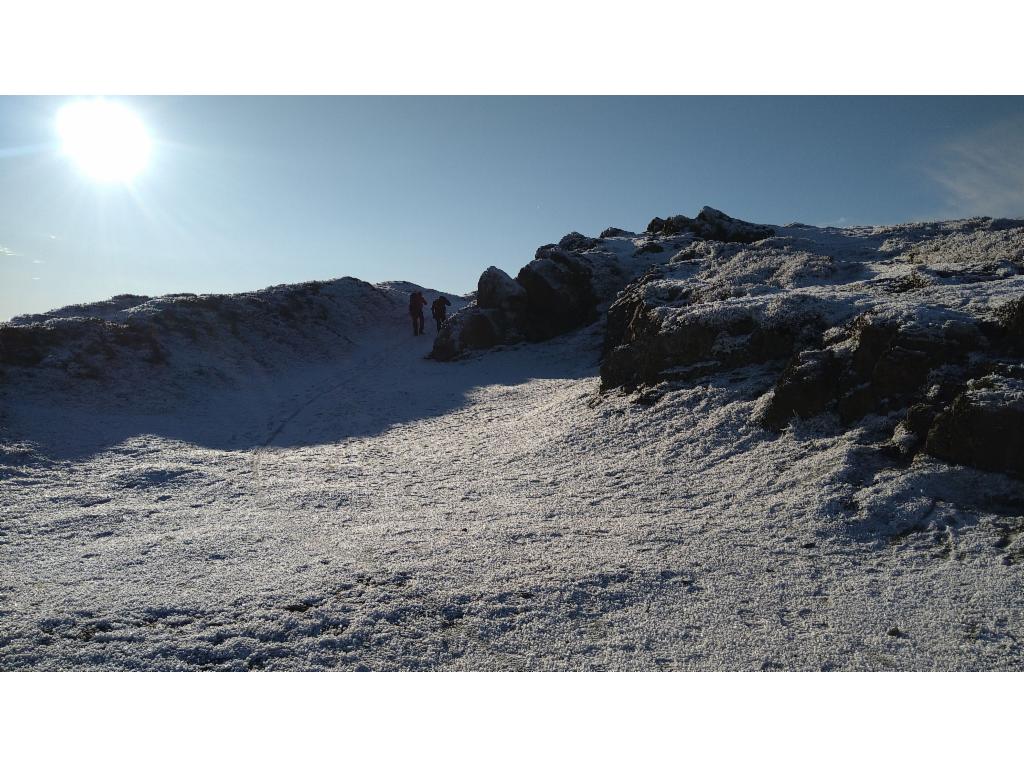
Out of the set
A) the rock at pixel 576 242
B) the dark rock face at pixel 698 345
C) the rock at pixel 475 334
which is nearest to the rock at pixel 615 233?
the rock at pixel 576 242

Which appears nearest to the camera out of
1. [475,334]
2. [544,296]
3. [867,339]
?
[867,339]

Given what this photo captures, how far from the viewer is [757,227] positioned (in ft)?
95.7

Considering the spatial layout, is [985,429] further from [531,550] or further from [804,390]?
[531,550]

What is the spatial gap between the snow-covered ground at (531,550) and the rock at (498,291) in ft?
43.5

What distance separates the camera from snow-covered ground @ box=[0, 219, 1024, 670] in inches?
191

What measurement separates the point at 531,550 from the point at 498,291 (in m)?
20.3

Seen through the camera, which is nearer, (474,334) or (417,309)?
(474,334)

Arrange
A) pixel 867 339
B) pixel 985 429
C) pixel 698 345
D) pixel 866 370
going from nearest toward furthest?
1. pixel 985 429
2. pixel 866 370
3. pixel 867 339
4. pixel 698 345

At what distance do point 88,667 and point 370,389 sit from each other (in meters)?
16.4

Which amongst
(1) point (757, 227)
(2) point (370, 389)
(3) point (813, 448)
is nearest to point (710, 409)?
(3) point (813, 448)

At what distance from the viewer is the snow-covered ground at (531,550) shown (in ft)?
16.0

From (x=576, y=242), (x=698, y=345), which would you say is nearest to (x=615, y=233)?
(x=576, y=242)

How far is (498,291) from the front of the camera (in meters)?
26.3

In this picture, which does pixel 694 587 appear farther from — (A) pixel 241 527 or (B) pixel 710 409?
(A) pixel 241 527
